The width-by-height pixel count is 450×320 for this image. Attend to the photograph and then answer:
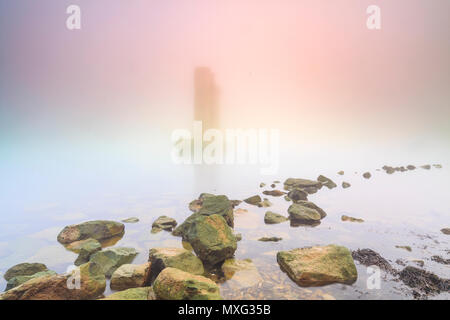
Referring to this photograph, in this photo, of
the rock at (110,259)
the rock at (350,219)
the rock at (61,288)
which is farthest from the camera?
the rock at (350,219)

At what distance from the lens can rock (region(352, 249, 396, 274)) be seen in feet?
23.9

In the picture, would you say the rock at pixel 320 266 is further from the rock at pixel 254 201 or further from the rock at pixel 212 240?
the rock at pixel 254 201

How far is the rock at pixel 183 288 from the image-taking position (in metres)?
4.89

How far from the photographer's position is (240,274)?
22.8 feet

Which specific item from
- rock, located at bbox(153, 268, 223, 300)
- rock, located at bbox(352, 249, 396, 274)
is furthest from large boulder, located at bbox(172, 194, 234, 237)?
rock, located at bbox(352, 249, 396, 274)

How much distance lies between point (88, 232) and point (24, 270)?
272cm

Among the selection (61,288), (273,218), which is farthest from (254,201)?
(61,288)

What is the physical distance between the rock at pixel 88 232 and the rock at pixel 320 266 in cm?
834

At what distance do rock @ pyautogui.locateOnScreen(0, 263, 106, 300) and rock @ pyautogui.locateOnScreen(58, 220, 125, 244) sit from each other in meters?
4.37

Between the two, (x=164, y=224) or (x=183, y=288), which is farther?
(x=164, y=224)

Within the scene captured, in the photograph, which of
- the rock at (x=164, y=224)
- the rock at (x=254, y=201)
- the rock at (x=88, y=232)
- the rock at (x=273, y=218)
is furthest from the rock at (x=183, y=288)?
the rock at (x=254, y=201)

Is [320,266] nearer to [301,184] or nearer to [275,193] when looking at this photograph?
[275,193]

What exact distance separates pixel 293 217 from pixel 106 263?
368 inches

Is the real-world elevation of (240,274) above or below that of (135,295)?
below
